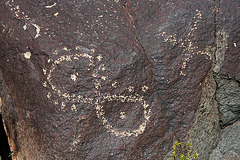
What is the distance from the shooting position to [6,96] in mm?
1392

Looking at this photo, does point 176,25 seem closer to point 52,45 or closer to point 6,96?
point 52,45

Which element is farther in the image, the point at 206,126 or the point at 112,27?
the point at 206,126

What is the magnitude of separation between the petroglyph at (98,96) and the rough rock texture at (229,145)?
51 cm

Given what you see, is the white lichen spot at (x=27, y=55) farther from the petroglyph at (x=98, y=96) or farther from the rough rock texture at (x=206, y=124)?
the rough rock texture at (x=206, y=124)

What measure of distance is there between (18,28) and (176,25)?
0.73 metres

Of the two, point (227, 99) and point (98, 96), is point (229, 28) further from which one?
point (98, 96)

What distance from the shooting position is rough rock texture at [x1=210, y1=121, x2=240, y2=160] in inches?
59.4

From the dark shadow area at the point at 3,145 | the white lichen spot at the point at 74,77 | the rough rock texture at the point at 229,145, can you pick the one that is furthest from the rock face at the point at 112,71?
the dark shadow area at the point at 3,145

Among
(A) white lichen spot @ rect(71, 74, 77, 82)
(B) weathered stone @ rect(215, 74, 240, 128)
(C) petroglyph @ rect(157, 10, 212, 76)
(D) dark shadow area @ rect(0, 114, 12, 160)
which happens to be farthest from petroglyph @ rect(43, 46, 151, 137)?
(D) dark shadow area @ rect(0, 114, 12, 160)

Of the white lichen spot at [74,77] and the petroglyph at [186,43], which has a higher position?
the white lichen spot at [74,77]

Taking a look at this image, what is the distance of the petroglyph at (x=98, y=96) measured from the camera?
1197 millimetres

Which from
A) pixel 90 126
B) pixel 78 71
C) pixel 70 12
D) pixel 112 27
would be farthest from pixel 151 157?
pixel 70 12

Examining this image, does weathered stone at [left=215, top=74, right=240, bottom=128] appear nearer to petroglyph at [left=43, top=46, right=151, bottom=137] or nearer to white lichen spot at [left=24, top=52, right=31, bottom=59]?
petroglyph at [left=43, top=46, right=151, bottom=137]

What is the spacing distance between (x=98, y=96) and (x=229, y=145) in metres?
0.82
